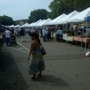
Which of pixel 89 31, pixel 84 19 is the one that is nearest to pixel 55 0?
pixel 89 31

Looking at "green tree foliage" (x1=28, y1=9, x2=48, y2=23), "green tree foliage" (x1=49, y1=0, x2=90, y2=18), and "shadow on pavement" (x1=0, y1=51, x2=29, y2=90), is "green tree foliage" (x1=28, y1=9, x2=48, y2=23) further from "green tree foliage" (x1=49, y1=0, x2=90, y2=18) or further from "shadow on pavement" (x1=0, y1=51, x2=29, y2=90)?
"shadow on pavement" (x1=0, y1=51, x2=29, y2=90)

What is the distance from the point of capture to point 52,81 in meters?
6.63

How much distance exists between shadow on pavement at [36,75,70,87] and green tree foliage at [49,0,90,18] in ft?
96.4

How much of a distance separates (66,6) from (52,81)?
4080cm

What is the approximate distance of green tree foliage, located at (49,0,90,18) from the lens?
35.2 m

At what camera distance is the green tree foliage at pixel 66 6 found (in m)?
35.2

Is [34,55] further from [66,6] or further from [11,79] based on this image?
[66,6]

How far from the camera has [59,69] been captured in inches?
327

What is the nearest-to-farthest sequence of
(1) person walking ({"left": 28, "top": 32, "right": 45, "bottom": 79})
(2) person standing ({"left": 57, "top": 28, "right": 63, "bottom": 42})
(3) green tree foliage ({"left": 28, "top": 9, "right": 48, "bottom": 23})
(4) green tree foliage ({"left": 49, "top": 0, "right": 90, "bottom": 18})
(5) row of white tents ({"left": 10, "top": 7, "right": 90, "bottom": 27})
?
(1) person walking ({"left": 28, "top": 32, "right": 45, "bottom": 79}) < (5) row of white tents ({"left": 10, "top": 7, "right": 90, "bottom": 27}) < (2) person standing ({"left": 57, "top": 28, "right": 63, "bottom": 42}) < (4) green tree foliage ({"left": 49, "top": 0, "right": 90, "bottom": 18}) < (3) green tree foliage ({"left": 28, "top": 9, "right": 48, "bottom": 23})

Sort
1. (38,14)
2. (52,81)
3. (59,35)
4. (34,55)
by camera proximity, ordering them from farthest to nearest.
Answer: (38,14), (59,35), (34,55), (52,81)

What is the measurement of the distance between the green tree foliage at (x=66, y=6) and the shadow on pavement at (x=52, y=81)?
29.4m

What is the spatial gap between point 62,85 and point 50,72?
173 centimetres

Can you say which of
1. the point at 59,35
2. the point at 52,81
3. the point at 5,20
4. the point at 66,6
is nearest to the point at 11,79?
the point at 52,81

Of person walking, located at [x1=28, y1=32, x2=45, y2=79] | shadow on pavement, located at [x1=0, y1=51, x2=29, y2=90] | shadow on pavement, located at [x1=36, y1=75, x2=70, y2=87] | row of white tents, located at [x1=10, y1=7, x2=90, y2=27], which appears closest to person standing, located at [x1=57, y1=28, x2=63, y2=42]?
row of white tents, located at [x1=10, y1=7, x2=90, y2=27]
